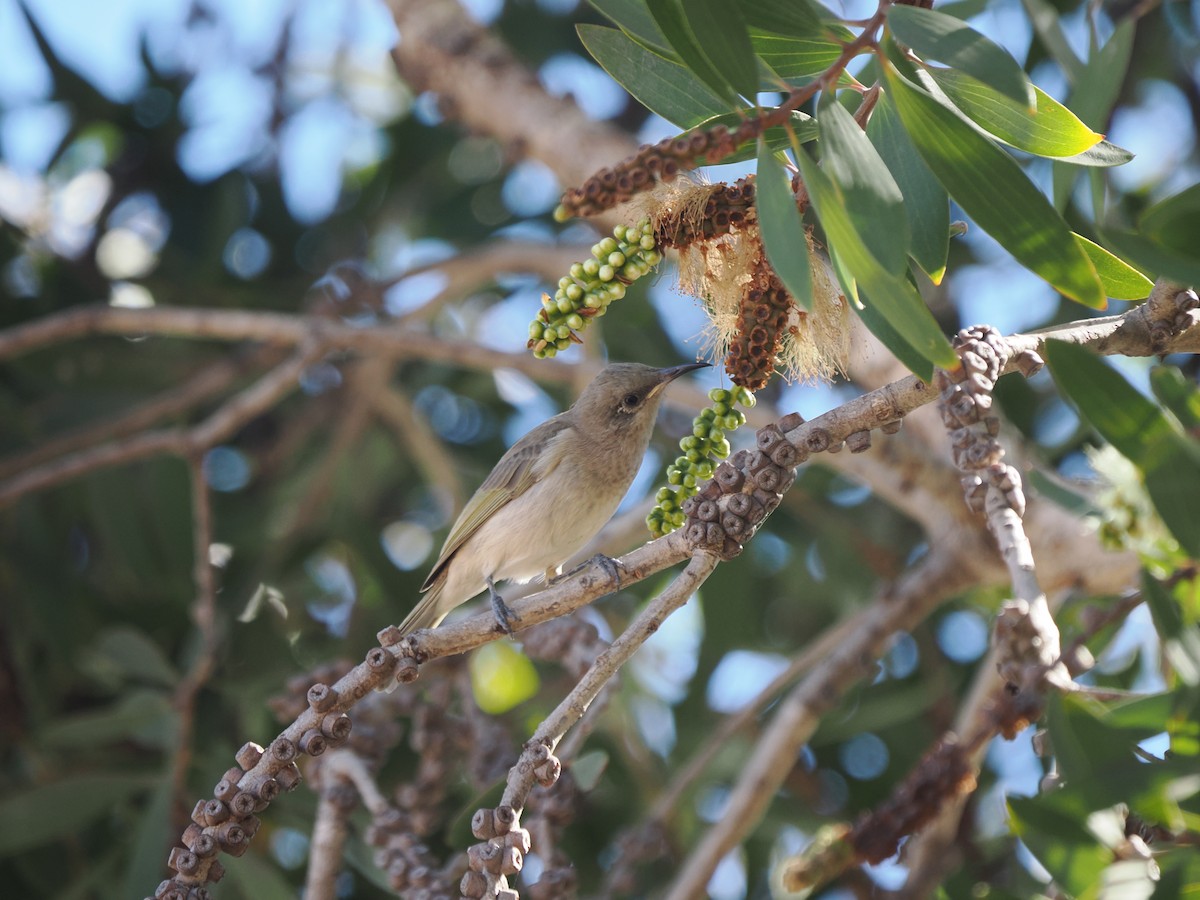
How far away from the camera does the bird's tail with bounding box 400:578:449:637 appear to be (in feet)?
13.6

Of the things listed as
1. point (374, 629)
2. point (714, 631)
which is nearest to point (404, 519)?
point (374, 629)

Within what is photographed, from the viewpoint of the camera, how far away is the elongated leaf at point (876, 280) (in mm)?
1614

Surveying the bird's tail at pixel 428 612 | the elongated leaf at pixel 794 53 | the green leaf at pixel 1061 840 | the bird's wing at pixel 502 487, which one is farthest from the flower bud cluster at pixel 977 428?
the bird's tail at pixel 428 612

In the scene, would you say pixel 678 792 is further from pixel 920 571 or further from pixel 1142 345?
pixel 1142 345

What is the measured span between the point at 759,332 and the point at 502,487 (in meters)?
2.13

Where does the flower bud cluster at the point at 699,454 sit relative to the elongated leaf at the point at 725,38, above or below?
below

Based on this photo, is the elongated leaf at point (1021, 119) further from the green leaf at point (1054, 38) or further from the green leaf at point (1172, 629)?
the green leaf at point (1054, 38)

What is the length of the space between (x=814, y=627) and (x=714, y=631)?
1.09 metres

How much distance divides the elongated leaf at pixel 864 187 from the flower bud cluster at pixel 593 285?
47 centimetres

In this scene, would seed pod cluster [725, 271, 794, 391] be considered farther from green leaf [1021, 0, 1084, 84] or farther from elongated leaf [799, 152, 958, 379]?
green leaf [1021, 0, 1084, 84]

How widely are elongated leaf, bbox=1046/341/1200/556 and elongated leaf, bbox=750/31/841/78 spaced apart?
692mm

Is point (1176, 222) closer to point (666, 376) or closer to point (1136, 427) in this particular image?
point (1136, 427)

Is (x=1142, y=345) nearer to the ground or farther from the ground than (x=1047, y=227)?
nearer to the ground

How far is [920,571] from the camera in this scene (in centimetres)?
384
